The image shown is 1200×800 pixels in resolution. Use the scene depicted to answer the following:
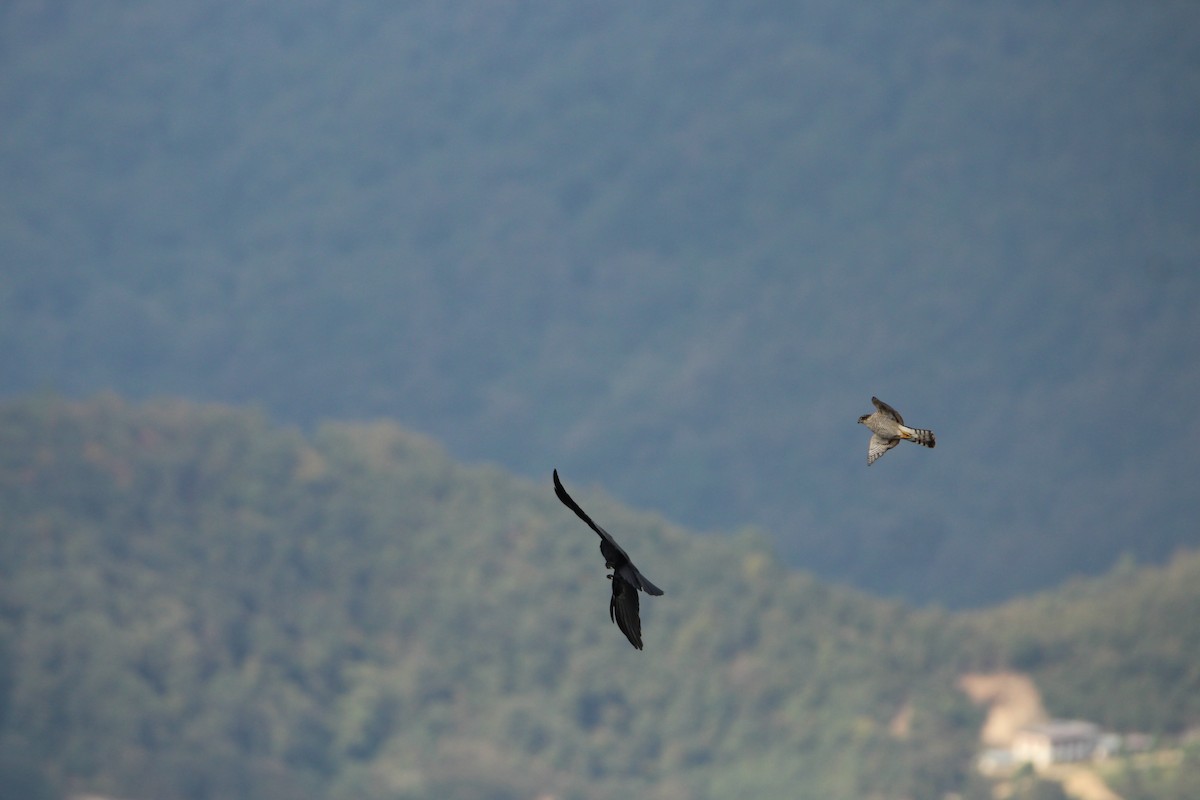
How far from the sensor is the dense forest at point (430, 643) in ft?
374

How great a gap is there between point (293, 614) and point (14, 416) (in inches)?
769

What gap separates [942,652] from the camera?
122 metres

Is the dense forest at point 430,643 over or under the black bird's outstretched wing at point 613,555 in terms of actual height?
over

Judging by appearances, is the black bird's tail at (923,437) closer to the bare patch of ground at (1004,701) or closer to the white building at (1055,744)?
the white building at (1055,744)

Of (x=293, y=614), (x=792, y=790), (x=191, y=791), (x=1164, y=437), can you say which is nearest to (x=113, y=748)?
(x=191, y=791)

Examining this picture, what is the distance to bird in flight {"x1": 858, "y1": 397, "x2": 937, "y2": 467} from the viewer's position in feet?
33.9

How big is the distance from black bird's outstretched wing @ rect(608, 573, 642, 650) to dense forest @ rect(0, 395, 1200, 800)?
94.0 metres

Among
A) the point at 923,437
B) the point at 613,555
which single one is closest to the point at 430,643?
the point at 923,437

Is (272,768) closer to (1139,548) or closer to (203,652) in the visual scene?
(203,652)

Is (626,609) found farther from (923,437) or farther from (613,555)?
(923,437)

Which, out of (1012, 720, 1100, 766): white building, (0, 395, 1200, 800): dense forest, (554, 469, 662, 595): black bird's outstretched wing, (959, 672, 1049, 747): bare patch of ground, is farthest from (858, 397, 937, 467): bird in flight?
(959, 672, 1049, 747): bare patch of ground

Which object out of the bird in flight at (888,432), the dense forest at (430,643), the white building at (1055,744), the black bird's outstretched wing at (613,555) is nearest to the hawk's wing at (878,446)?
the bird in flight at (888,432)

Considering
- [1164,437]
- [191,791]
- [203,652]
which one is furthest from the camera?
[1164,437]

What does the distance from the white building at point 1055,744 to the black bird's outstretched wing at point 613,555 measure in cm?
10003
